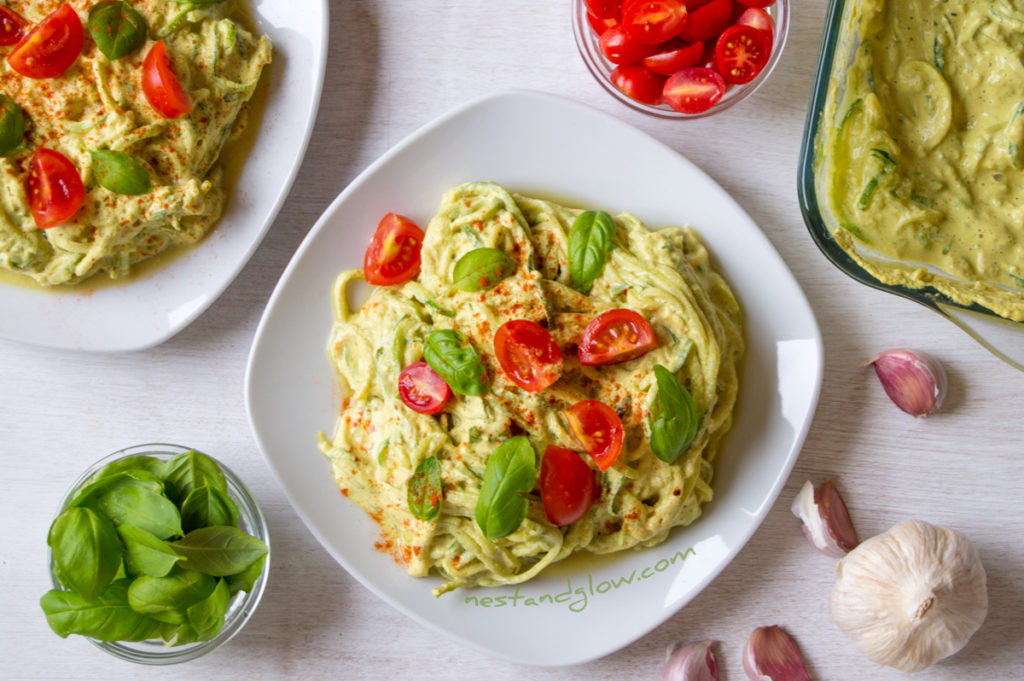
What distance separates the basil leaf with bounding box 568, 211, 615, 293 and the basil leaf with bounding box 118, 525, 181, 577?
1572mm

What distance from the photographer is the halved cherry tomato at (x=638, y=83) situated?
2955mm

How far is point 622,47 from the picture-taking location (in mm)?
2885

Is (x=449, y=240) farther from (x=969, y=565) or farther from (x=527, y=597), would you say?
(x=969, y=565)

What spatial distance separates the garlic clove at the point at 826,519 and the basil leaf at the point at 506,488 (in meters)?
1.12

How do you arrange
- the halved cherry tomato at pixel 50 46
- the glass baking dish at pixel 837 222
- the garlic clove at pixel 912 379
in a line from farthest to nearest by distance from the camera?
the garlic clove at pixel 912 379 < the halved cherry tomato at pixel 50 46 < the glass baking dish at pixel 837 222

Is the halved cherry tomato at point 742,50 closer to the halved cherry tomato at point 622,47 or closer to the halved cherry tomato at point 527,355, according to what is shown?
the halved cherry tomato at point 622,47

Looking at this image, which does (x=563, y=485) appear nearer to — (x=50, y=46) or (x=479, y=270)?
(x=479, y=270)

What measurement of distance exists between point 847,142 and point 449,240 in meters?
1.33

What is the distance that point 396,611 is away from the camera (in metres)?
Answer: 3.26

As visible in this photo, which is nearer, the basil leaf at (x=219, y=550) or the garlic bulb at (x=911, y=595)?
the basil leaf at (x=219, y=550)

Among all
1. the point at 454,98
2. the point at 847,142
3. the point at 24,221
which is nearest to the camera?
the point at 847,142

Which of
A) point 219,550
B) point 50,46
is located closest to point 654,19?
point 50,46

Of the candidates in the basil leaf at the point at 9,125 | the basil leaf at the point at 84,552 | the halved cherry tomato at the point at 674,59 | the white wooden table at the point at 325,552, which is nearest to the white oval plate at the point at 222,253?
the white wooden table at the point at 325,552

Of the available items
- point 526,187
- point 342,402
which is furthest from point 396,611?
point 526,187
